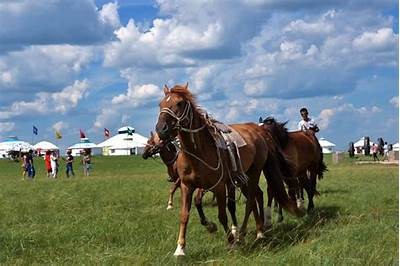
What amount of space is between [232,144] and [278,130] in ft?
10.7

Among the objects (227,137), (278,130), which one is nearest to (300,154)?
(278,130)

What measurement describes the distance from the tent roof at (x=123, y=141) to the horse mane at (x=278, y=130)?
7785cm

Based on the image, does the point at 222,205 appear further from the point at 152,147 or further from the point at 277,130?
the point at 152,147

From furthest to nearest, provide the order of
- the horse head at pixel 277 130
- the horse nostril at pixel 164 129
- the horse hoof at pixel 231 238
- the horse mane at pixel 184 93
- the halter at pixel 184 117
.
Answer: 1. the horse head at pixel 277 130
2. the horse hoof at pixel 231 238
3. the horse mane at pixel 184 93
4. the halter at pixel 184 117
5. the horse nostril at pixel 164 129

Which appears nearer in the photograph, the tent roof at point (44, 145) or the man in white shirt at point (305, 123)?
the man in white shirt at point (305, 123)

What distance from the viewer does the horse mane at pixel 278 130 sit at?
470 inches

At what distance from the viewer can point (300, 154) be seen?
41.6 feet

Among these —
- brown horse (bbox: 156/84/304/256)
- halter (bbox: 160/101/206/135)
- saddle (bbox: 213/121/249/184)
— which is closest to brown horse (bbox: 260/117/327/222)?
saddle (bbox: 213/121/249/184)

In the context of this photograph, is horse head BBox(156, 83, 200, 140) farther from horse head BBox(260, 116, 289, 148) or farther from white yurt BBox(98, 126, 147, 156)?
white yurt BBox(98, 126, 147, 156)

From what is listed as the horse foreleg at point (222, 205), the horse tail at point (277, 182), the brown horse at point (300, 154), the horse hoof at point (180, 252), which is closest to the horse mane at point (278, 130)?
the brown horse at point (300, 154)

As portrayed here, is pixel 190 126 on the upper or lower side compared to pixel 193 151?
upper

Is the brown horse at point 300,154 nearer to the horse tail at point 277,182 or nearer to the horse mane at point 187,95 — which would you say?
the horse tail at point 277,182

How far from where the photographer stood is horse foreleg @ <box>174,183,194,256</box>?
308 inches

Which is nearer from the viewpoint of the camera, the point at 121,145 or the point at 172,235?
the point at 172,235
